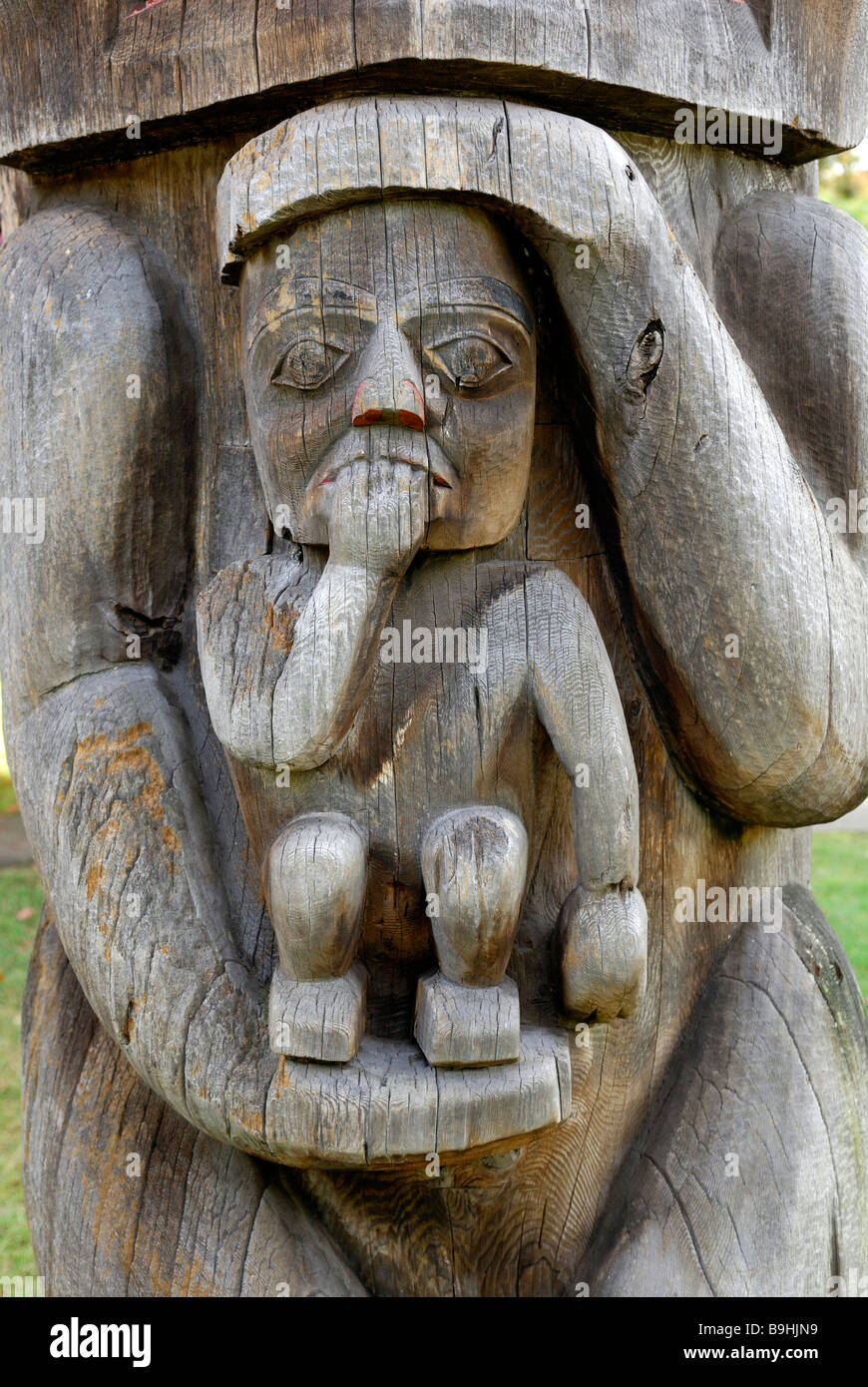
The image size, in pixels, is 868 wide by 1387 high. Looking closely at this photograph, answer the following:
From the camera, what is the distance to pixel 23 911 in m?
6.19

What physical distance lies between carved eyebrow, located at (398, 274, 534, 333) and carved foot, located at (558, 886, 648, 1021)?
69cm

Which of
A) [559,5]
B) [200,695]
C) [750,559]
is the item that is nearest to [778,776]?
[750,559]

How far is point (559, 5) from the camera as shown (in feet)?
5.27

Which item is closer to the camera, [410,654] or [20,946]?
[410,654]

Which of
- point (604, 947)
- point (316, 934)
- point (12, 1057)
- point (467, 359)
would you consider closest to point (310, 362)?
point (467, 359)

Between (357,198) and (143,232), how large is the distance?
46 cm

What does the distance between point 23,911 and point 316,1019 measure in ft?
16.2

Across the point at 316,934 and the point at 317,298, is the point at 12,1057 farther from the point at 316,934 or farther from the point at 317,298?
the point at 317,298

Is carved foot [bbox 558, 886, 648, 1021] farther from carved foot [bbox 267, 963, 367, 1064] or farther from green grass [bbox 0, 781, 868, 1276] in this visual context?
green grass [bbox 0, 781, 868, 1276]

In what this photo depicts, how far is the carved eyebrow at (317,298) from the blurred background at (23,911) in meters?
2.85

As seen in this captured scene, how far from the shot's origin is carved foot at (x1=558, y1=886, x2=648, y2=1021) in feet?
5.35

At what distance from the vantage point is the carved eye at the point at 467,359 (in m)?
1.59

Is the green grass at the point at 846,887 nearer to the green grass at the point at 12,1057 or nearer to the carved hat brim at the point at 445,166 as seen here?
the green grass at the point at 12,1057

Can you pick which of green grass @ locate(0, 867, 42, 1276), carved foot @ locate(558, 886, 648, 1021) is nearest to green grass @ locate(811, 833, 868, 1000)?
green grass @ locate(0, 867, 42, 1276)
